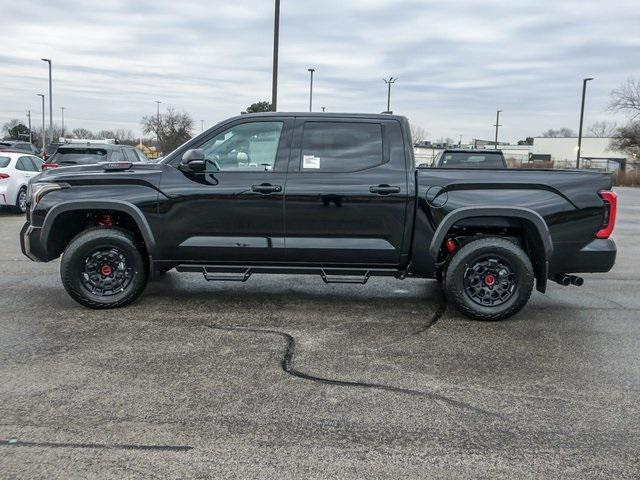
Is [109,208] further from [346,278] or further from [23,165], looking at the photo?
[23,165]

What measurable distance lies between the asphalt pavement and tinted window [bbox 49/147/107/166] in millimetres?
8804

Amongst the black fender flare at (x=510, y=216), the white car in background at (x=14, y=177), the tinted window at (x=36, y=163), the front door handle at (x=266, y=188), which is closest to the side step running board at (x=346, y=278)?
the black fender flare at (x=510, y=216)

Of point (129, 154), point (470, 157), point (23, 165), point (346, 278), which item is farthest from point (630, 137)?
point (346, 278)

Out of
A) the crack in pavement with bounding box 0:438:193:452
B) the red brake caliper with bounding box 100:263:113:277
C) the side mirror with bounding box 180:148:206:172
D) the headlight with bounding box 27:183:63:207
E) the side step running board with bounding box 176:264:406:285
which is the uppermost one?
the side mirror with bounding box 180:148:206:172

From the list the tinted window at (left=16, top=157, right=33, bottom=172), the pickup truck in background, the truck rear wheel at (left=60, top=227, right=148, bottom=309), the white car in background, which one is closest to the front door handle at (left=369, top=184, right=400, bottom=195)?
the truck rear wheel at (left=60, top=227, right=148, bottom=309)

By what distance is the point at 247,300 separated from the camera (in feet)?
21.0

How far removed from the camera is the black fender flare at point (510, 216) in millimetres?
5480

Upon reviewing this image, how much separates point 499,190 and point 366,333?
1.85 m

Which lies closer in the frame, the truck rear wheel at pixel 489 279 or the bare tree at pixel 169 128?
the truck rear wheel at pixel 489 279

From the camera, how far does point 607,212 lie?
554cm

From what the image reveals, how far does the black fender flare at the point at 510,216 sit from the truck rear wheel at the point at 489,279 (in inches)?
6.6

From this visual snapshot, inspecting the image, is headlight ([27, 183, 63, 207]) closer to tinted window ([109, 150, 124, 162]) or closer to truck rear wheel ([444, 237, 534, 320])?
truck rear wheel ([444, 237, 534, 320])

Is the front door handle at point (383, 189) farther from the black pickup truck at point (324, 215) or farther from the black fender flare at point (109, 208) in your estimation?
the black fender flare at point (109, 208)

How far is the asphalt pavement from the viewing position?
307 cm
